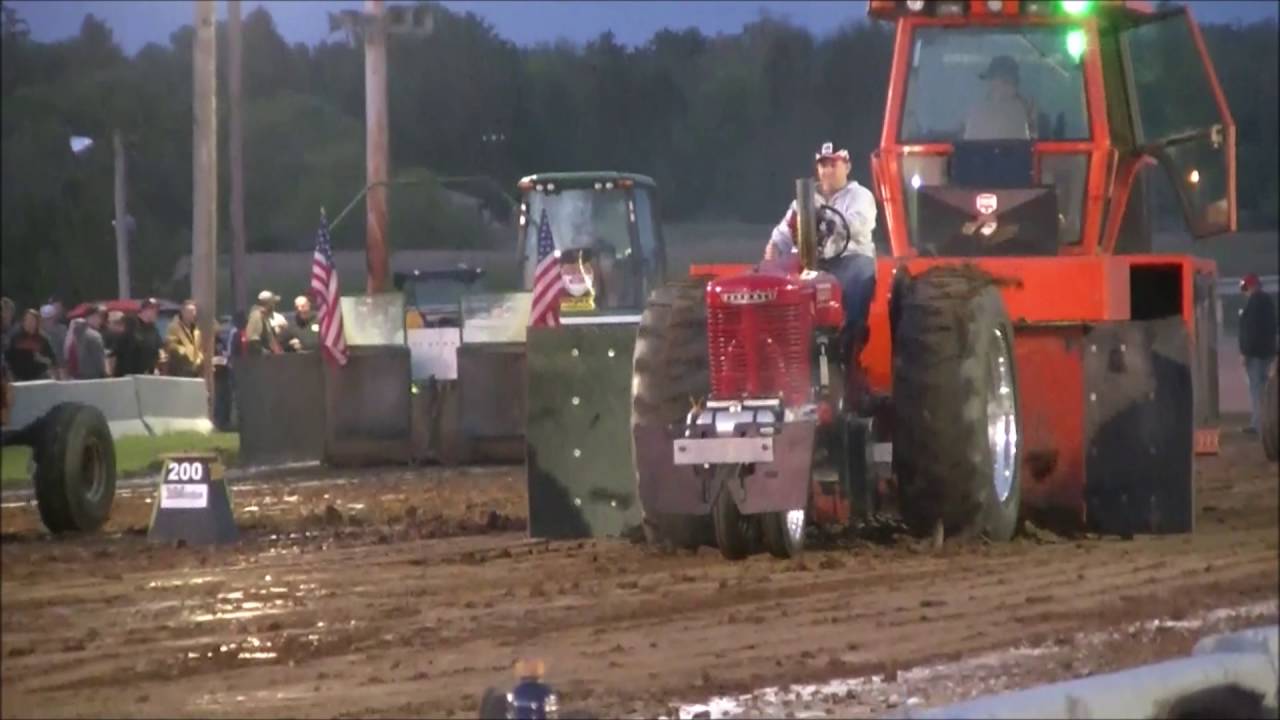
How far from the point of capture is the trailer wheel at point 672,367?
970 centimetres

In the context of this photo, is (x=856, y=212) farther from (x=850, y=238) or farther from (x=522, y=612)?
(x=522, y=612)

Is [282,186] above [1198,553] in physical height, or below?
above

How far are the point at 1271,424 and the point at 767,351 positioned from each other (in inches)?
233

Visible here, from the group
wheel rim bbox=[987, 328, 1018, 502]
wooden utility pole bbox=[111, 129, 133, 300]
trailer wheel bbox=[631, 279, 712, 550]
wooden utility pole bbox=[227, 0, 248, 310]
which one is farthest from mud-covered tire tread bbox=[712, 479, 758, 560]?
wooden utility pole bbox=[227, 0, 248, 310]

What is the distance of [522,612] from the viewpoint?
28.5 feet

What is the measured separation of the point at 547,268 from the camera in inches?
552

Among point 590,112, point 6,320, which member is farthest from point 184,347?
point 6,320

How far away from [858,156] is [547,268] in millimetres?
3223

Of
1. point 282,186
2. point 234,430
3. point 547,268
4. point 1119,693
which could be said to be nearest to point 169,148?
point 234,430

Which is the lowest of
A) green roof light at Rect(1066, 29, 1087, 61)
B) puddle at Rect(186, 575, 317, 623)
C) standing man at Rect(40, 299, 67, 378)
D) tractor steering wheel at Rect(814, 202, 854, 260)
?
puddle at Rect(186, 575, 317, 623)

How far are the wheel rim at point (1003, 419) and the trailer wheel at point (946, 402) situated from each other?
0.06 m

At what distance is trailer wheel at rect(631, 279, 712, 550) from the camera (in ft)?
31.8

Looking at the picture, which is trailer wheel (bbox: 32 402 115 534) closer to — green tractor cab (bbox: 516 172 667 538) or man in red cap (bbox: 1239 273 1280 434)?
green tractor cab (bbox: 516 172 667 538)

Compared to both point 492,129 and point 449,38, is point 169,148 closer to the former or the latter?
point 449,38
